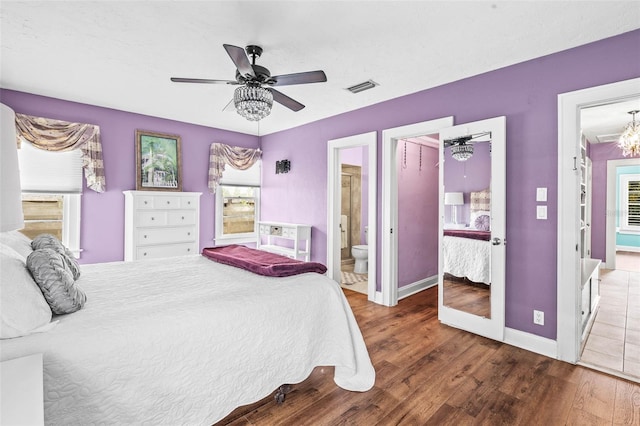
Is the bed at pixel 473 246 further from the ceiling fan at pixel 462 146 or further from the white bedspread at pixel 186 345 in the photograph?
the white bedspread at pixel 186 345

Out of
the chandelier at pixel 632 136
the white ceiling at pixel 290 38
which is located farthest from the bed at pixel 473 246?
the chandelier at pixel 632 136

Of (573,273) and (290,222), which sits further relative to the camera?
(290,222)

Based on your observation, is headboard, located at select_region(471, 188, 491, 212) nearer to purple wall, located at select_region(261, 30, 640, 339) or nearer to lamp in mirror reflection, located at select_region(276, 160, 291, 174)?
purple wall, located at select_region(261, 30, 640, 339)

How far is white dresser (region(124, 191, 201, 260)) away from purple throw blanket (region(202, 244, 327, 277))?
168 cm

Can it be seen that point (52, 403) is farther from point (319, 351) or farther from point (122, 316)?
point (319, 351)

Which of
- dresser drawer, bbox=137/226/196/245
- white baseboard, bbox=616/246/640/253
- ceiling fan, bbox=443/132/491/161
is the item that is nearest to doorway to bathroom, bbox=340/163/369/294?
dresser drawer, bbox=137/226/196/245

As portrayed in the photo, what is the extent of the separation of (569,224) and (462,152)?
113 centimetres

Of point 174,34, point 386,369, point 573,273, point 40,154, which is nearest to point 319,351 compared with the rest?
point 386,369

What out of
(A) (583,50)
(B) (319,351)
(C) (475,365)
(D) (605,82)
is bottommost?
(C) (475,365)

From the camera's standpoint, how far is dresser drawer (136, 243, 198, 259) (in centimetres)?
421

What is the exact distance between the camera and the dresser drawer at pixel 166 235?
13.8 feet

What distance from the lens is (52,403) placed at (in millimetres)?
1267

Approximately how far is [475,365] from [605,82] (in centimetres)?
245

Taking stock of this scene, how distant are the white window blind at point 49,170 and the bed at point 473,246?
466 centimetres
